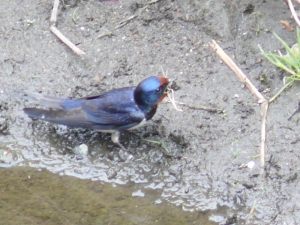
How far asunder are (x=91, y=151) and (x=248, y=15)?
1.81 metres

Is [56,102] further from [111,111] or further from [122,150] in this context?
[122,150]

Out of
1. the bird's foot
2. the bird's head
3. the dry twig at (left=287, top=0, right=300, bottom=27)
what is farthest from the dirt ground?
the bird's head

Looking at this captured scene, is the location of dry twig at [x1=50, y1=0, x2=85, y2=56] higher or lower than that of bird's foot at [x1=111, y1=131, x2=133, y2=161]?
higher

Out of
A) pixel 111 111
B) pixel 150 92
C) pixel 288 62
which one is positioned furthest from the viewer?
pixel 288 62

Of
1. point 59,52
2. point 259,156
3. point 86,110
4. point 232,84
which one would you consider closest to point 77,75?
point 59,52

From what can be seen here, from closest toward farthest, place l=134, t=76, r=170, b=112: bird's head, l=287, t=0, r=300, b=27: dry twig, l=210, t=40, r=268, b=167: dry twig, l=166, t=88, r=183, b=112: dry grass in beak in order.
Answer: l=134, t=76, r=170, b=112: bird's head → l=210, t=40, r=268, b=167: dry twig → l=166, t=88, r=183, b=112: dry grass in beak → l=287, t=0, r=300, b=27: dry twig

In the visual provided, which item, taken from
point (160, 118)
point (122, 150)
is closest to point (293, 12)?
point (160, 118)

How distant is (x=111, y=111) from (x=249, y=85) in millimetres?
1180

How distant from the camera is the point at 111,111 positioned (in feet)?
15.1

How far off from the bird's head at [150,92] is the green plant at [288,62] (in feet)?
3.13

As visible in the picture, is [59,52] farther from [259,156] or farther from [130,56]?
[259,156]

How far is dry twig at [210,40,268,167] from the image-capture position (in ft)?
15.3

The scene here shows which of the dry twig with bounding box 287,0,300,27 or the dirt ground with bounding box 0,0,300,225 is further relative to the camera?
the dry twig with bounding box 287,0,300,27

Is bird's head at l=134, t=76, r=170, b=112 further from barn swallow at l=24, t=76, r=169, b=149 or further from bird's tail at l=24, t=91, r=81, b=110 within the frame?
bird's tail at l=24, t=91, r=81, b=110
